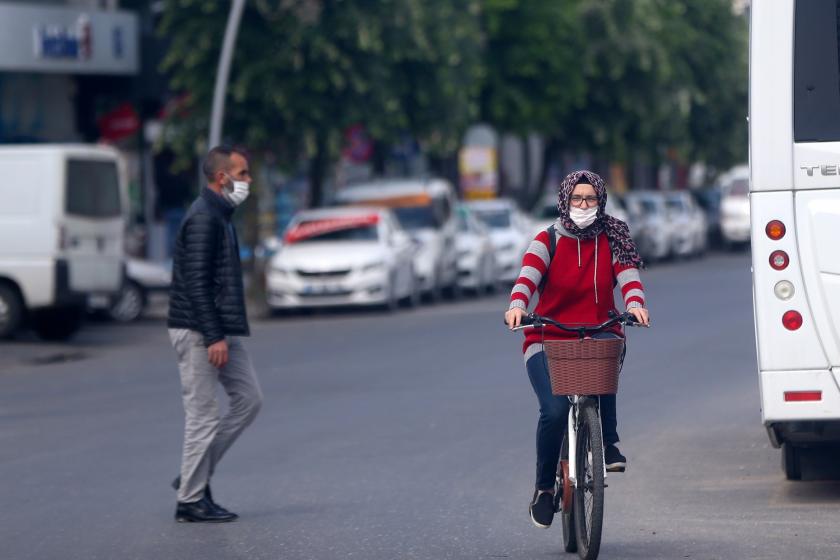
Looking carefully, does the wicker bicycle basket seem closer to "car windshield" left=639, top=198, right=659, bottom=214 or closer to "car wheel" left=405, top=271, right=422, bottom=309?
"car wheel" left=405, top=271, right=422, bottom=309

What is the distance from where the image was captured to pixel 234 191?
941 cm

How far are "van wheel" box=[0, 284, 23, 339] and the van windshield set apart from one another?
1.13 metres

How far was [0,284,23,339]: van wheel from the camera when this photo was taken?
21250mm

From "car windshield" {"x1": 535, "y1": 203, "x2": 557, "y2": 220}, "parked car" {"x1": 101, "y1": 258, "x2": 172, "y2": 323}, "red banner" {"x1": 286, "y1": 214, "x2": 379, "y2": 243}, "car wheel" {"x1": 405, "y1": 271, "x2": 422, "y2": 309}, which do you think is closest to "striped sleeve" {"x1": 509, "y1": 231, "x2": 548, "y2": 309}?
"parked car" {"x1": 101, "y1": 258, "x2": 172, "y2": 323}

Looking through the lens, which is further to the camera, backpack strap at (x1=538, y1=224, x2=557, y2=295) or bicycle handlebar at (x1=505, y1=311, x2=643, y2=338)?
backpack strap at (x1=538, y1=224, x2=557, y2=295)

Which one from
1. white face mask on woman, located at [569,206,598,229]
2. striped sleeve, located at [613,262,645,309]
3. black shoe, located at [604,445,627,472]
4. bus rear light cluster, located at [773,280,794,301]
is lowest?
black shoe, located at [604,445,627,472]

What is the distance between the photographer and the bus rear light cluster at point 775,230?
8625mm

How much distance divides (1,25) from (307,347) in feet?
36.2

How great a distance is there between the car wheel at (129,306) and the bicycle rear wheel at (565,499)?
18.1 metres

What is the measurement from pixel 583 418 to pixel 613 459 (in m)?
0.28

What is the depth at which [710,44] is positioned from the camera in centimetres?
4791

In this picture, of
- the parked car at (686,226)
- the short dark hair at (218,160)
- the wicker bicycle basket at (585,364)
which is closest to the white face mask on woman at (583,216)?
the wicker bicycle basket at (585,364)

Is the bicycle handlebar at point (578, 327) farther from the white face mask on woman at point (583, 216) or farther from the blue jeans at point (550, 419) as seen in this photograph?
the white face mask on woman at point (583, 216)

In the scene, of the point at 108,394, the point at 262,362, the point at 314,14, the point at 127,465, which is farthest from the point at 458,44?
the point at 127,465
